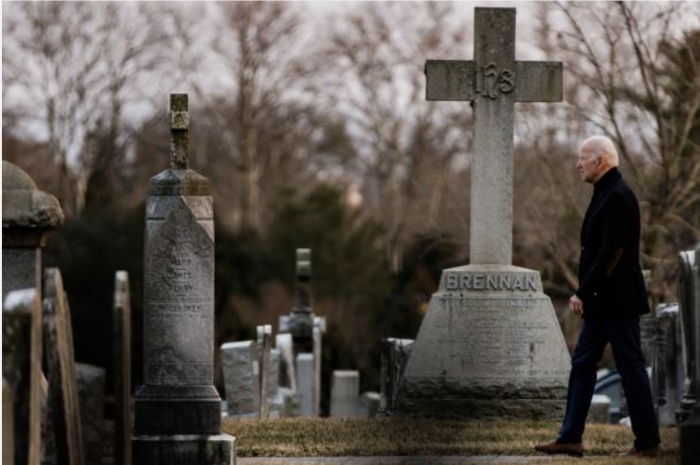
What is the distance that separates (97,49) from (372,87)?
9.10 m

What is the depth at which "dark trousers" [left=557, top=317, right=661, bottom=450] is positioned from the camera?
12125 millimetres

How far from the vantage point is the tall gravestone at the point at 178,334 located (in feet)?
39.0

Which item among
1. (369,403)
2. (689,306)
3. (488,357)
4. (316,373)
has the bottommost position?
(369,403)

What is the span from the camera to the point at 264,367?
904 inches

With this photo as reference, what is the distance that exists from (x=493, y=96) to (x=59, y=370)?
8.70 metres

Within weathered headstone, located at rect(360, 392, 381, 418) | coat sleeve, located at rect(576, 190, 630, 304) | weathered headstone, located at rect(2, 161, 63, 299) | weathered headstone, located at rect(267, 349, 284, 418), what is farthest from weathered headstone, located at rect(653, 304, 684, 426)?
weathered headstone, located at rect(360, 392, 381, 418)

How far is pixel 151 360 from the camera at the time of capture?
11961mm

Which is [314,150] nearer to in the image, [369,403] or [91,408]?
[369,403]

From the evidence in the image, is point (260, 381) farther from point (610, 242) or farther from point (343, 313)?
point (343, 313)

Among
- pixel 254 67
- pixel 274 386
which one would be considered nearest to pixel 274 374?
pixel 274 386

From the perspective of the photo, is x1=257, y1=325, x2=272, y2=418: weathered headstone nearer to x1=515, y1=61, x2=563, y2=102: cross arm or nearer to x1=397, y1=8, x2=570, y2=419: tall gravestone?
x1=397, y1=8, x2=570, y2=419: tall gravestone

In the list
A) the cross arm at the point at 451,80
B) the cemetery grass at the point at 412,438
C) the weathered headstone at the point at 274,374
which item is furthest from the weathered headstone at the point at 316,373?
the cemetery grass at the point at 412,438

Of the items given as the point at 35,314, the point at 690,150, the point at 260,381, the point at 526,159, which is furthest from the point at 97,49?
the point at 35,314

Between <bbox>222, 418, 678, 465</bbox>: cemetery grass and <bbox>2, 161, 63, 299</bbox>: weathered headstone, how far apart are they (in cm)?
259
